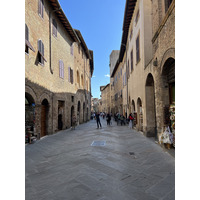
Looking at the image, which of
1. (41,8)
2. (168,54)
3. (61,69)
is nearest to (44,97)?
(61,69)

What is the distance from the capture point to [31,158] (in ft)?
18.2

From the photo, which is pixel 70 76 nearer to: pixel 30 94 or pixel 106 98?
pixel 30 94

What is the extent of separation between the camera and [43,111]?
10.4 metres

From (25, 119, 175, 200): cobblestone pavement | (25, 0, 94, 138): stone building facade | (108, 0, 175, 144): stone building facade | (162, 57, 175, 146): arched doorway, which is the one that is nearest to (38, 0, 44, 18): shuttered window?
(25, 0, 94, 138): stone building facade

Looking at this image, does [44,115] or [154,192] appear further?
[44,115]

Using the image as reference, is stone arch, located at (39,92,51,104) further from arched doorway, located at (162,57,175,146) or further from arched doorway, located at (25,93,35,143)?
arched doorway, located at (162,57,175,146)

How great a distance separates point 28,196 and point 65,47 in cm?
A: 1350

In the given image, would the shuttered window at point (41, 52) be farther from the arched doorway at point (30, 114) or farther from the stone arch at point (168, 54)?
the stone arch at point (168, 54)

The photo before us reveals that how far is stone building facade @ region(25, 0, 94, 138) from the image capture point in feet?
27.5

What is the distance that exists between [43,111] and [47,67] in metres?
3.02

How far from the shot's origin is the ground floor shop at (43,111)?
846cm

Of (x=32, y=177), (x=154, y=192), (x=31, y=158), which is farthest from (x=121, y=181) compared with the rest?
(x=31, y=158)
